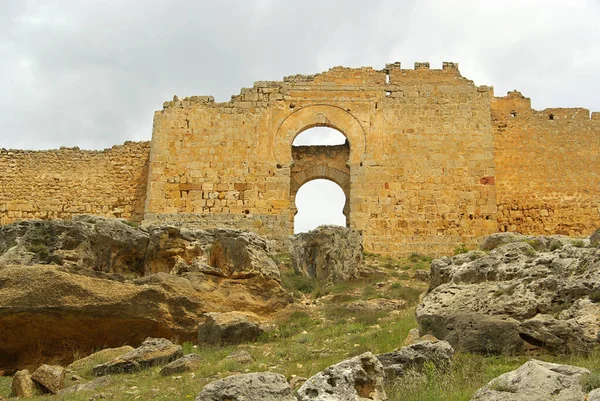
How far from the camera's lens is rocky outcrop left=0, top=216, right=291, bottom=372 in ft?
26.9

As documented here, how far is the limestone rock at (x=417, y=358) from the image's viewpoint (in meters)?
5.48

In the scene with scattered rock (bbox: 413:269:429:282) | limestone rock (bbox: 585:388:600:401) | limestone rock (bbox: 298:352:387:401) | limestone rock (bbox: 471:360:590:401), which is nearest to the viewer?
limestone rock (bbox: 585:388:600:401)

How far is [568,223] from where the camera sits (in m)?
18.6

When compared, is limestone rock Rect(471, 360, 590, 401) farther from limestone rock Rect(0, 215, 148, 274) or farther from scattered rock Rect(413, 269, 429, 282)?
scattered rock Rect(413, 269, 429, 282)

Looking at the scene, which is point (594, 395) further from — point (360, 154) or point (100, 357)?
point (360, 154)

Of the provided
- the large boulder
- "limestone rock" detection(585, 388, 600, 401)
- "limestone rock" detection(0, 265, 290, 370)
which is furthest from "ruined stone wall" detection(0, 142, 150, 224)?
"limestone rock" detection(585, 388, 600, 401)

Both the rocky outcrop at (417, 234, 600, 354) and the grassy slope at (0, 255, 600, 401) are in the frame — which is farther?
the rocky outcrop at (417, 234, 600, 354)

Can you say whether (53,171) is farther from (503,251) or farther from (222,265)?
(503,251)

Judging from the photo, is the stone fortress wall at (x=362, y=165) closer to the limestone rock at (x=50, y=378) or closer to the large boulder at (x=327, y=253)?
the large boulder at (x=327, y=253)

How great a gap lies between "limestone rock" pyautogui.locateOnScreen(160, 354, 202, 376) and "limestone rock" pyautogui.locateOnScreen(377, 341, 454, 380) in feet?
7.38

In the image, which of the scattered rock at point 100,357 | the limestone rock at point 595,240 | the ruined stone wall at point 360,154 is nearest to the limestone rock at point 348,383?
the limestone rock at point 595,240

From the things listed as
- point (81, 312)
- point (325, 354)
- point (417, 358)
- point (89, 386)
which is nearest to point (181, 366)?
point (89, 386)

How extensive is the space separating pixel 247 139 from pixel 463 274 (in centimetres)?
1194

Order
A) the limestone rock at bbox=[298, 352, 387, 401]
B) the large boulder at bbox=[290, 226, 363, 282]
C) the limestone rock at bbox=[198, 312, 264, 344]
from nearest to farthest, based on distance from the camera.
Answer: the limestone rock at bbox=[298, 352, 387, 401]
the limestone rock at bbox=[198, 312, 264, 344]
the large boulder at bbox=[290, 226, 363, 282]
